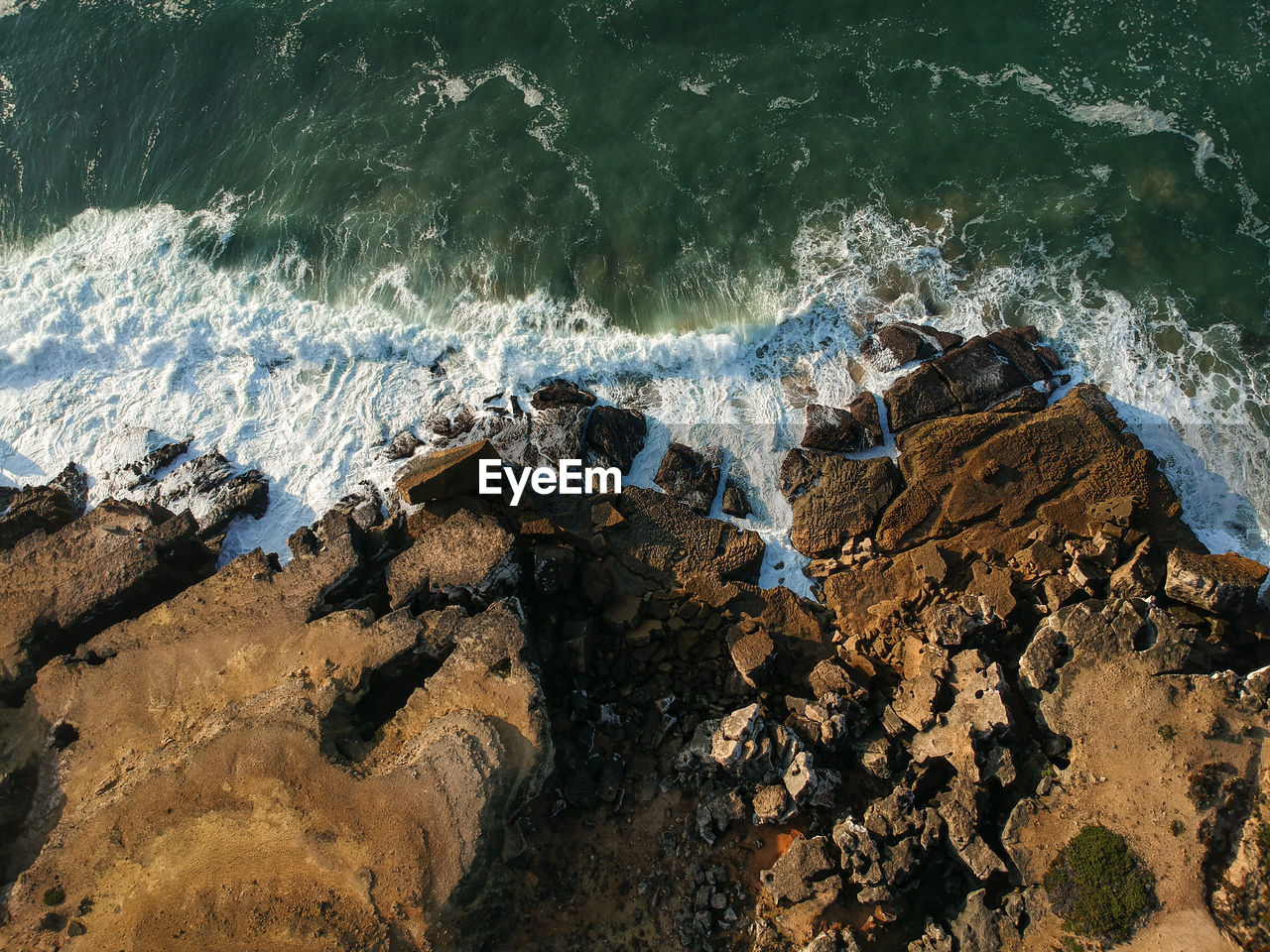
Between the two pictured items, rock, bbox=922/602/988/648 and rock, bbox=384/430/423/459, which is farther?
rock, bbox=384/430/423/459

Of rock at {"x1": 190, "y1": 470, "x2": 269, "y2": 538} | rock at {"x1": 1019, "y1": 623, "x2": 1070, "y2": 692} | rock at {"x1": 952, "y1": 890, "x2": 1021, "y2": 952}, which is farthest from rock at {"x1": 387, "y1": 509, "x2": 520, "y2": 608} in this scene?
rock at {"x1": 952, "y1": 890, "x2": 1021, "y2": 952}

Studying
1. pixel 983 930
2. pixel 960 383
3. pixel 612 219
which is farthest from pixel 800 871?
pixel 612 219

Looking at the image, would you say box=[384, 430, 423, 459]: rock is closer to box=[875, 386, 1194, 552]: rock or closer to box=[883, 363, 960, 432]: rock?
box=[875, 386, 1194, 552]: rock

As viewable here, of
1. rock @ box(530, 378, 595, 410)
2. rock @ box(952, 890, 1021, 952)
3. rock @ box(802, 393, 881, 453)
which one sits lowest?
rock @ box(952, 890, 1021, 952)

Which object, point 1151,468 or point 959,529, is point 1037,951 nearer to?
point 959,529

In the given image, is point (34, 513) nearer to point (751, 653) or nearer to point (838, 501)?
point (751, 653)

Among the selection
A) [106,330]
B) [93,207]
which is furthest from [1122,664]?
[93,207]
